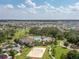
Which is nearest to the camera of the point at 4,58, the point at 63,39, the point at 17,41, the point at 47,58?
the point at 4,58

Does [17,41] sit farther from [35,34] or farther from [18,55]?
[18,55]

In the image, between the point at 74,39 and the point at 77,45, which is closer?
the point at 77,45

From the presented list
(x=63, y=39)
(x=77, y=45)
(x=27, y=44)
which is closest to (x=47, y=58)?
(x=27, y=44)

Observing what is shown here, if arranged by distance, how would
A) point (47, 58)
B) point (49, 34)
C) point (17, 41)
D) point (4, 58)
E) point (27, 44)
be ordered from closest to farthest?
point (4, 58), point (47, 58), point (27, 44), point (17, 41), point (49, 34)

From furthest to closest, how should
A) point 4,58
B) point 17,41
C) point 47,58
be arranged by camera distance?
point 17,41, point 47,58, point 4,58

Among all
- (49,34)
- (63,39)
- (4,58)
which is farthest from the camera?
(49,34)

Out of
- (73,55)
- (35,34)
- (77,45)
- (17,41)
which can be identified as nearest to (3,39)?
(17,41)

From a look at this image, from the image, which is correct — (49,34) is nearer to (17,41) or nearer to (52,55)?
(17,41)

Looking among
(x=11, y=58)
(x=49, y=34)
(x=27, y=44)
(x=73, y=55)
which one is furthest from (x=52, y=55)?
(x=49, y=34)

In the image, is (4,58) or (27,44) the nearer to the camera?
(4,58)
